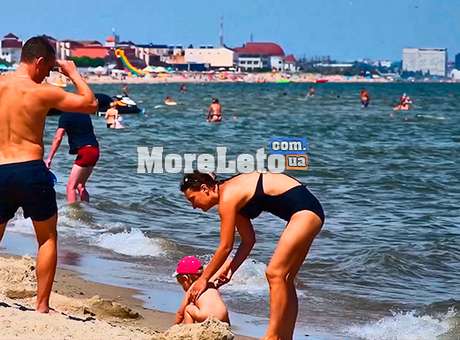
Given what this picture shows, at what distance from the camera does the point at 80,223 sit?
1265cm

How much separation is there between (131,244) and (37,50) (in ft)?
17.4

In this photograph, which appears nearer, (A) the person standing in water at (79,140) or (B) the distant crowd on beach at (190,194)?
(B) the distant crowd on beach at (190,194)

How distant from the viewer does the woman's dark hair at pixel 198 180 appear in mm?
6114

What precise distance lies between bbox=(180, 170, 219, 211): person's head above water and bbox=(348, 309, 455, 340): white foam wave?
2.10 metres

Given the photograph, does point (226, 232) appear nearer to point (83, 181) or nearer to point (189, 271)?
point (189, 271)

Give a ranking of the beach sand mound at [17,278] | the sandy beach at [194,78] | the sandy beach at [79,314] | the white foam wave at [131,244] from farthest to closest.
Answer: the sandy beach at [194,78], the white foam wave at [131,244], the beach sand mound at [17,278], the sandy beach at [79,314]

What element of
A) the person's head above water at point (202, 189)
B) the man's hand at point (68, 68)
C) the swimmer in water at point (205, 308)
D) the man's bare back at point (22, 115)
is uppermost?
the man's hand at point (68, 68)

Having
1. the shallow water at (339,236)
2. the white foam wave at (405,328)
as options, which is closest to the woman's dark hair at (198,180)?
the shallow water at (339,236)

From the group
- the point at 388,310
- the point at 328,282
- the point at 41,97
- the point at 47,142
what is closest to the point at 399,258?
the point at 328,282

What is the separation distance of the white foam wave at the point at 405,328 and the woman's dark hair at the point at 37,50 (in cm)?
303

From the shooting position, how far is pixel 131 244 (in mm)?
11297

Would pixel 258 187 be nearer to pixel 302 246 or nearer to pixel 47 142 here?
pixel 302 246

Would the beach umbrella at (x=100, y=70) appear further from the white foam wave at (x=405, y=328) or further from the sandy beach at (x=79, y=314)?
the white foam wave at (x=405, y=328)

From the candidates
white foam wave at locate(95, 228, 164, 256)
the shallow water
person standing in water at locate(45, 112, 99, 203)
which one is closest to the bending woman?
the shallow water
